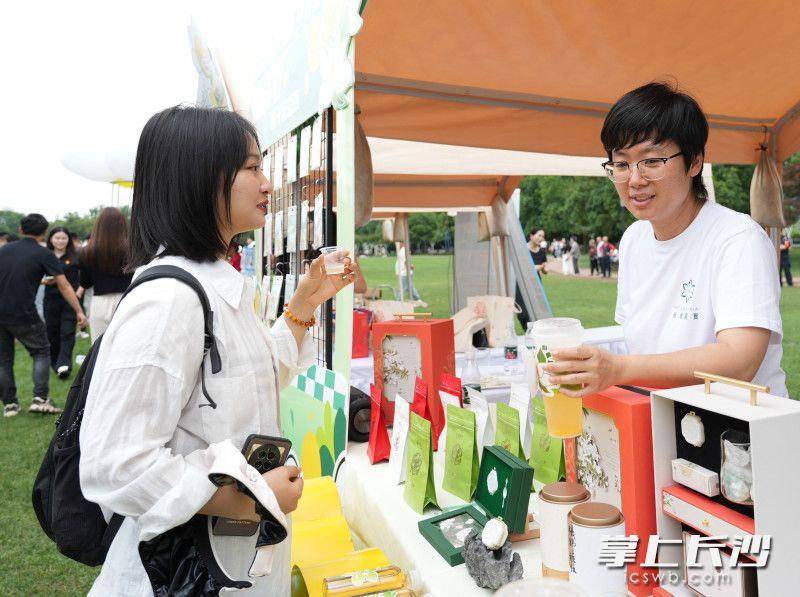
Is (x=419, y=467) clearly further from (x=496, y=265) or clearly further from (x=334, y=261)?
(x=496, y=265)

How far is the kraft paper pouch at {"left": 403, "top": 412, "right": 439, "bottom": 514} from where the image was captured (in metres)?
1.37

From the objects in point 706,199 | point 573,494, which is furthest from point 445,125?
point 573,494

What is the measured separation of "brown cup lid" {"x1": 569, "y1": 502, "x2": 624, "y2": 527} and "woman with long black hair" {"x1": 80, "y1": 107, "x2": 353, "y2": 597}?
0.46 meters

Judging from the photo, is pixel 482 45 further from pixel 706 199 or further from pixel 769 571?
pixel 769 571

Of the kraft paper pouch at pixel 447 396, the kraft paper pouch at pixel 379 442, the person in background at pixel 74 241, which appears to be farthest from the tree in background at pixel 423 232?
the kraft paper pouch at pixel 447 396

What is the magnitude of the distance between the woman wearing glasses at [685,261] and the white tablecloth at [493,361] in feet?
2.09

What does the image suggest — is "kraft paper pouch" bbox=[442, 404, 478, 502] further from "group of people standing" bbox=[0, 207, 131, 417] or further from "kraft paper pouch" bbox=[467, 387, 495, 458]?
"group of people standing" bbox=[0, 207, 131, 417]

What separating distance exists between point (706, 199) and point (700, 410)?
75 cm

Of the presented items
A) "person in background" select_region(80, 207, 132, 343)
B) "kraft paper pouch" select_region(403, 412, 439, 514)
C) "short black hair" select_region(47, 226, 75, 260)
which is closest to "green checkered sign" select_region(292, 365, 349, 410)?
"kraft paper pouch" select_region(403, 412, 439, 514)

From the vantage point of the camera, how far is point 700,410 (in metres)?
0.83

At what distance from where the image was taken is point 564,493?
0.97 metres

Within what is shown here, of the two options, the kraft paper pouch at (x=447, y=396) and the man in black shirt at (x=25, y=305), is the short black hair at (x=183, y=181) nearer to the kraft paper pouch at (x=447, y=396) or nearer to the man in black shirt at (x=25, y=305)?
the kraft paper pouch at (x=447, y=396)

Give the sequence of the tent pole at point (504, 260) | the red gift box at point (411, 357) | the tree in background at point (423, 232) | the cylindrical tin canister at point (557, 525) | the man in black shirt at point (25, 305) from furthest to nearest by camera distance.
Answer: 1. the tree in background at point (423, 232)
2. the tent pole at point (504, 260)
3. the man in black shirt at point (25, 305)
4. the red gift box at point (411, 357)
5. the cylindrical tin canister at point (557, 525)

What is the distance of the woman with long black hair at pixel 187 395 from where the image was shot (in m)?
0.85
